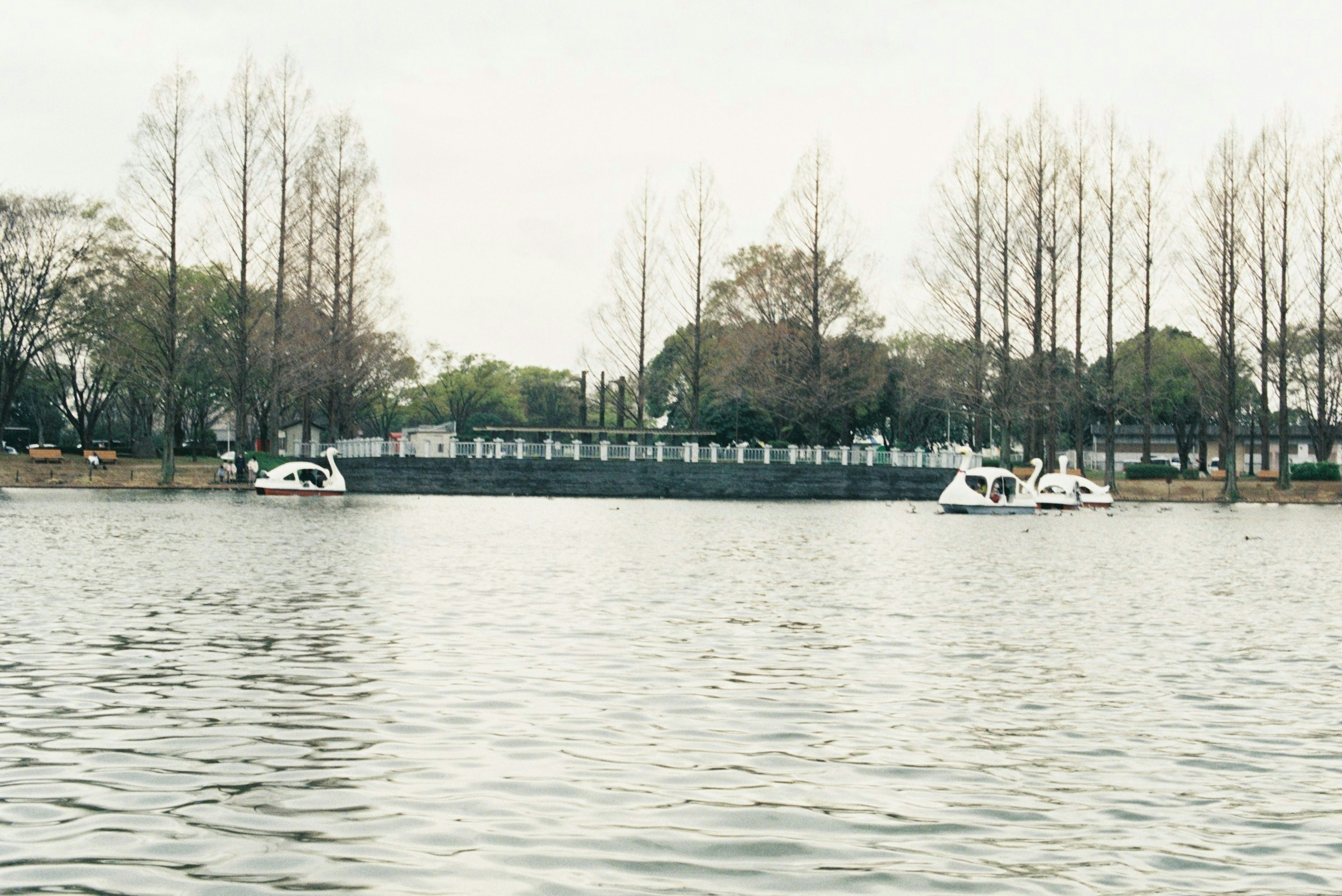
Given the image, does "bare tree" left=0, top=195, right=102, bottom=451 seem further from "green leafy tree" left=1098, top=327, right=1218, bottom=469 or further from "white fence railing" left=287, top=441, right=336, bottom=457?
"green leafy tree" left=1098, top=327, right=1218, bottom=469

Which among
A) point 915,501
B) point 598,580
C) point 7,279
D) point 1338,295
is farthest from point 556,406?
point 598,580

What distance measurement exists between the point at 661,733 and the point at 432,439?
225 ft

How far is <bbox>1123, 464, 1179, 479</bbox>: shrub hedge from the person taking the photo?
6309 centimetres

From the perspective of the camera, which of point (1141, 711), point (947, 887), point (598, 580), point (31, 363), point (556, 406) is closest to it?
point (947, 887)

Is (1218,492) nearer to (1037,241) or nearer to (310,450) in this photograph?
(1037,241)

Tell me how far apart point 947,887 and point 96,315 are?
73240 mm

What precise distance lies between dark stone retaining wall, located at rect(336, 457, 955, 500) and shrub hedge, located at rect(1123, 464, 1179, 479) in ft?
30.3

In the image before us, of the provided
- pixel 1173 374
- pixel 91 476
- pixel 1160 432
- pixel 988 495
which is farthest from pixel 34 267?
pixel 1160 432

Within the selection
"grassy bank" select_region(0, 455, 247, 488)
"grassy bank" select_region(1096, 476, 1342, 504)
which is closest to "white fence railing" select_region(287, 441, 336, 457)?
"grassy bank" select_region(0, 455, 247, 488)

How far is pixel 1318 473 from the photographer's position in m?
60.6

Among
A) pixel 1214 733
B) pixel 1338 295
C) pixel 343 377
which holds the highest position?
pixel 1338 295

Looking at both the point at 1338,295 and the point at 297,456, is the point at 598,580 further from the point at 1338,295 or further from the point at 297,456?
the point at 1338,295

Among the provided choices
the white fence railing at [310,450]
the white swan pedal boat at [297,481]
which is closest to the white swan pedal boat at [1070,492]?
the white swan pedal boat at [297,481]

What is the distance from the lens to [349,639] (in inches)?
474
